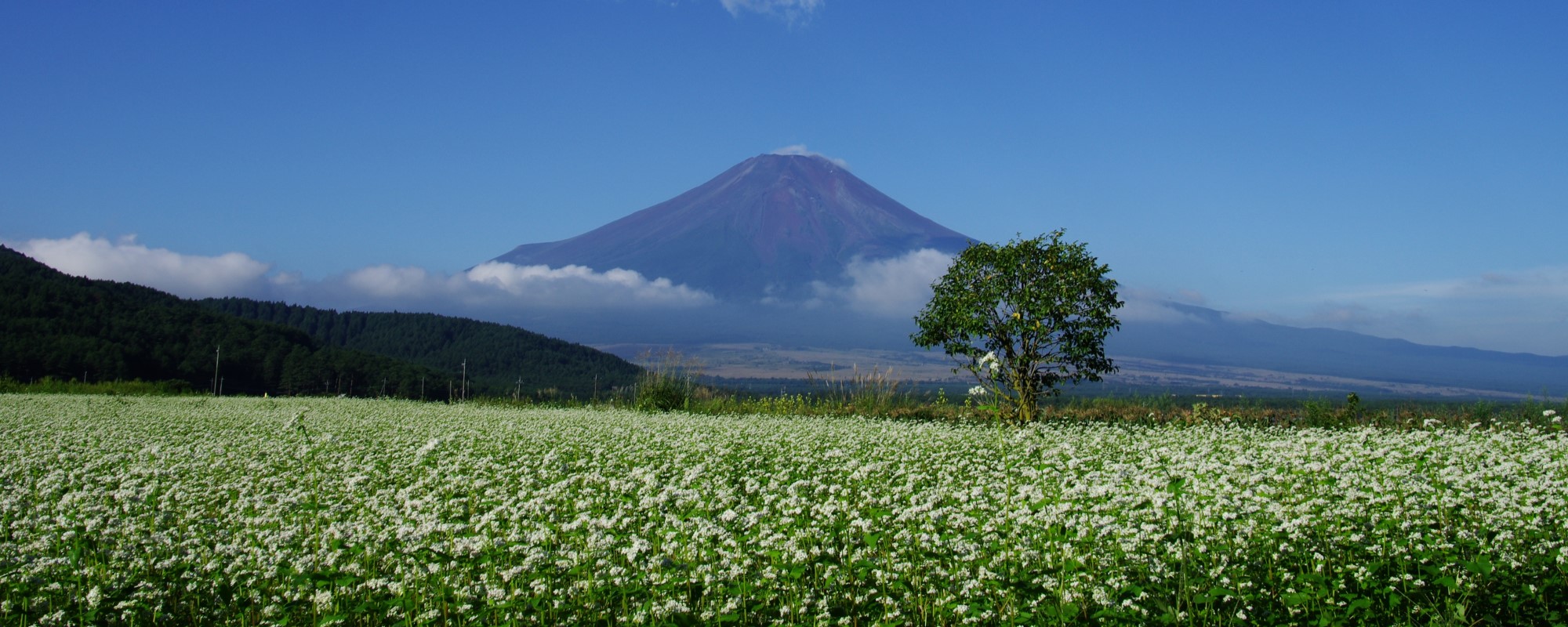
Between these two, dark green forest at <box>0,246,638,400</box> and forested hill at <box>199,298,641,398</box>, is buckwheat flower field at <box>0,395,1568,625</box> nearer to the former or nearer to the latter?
dark green forest at <box>0,246,638,400</box>

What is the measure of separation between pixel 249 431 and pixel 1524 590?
16.9m

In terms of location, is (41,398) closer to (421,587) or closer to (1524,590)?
(421,587)

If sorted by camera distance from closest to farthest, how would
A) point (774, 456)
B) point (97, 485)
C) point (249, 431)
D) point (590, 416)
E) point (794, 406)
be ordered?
1. point (97, 485)
2. point (774, 456)
3. point (249, 431)
4. point (590, 416)
5. point (794, 406)

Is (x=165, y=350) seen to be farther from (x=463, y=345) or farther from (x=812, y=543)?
(x=812, y=543)

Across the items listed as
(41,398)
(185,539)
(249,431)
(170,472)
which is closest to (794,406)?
(249,431)

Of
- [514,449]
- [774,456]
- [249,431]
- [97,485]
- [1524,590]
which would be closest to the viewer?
[1524,590]

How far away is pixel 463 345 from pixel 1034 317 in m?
89.4

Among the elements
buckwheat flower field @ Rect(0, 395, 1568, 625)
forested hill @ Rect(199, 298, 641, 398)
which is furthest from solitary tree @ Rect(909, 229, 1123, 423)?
forested hill @ Rect(199, 298, 641, 398)

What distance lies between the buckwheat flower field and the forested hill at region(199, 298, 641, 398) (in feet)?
223

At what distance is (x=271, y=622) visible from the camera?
4984mm

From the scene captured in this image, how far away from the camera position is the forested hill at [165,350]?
1987 inches

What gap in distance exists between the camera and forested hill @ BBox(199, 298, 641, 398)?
8756 centimetres

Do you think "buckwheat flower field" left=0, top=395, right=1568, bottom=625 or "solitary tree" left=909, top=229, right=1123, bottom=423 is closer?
"buckwheat flower field" left=0, top=395, right=1568, bottom=625

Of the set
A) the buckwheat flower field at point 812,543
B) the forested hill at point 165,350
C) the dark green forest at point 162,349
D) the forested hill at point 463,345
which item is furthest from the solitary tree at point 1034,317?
the forested hill at point 463,345
